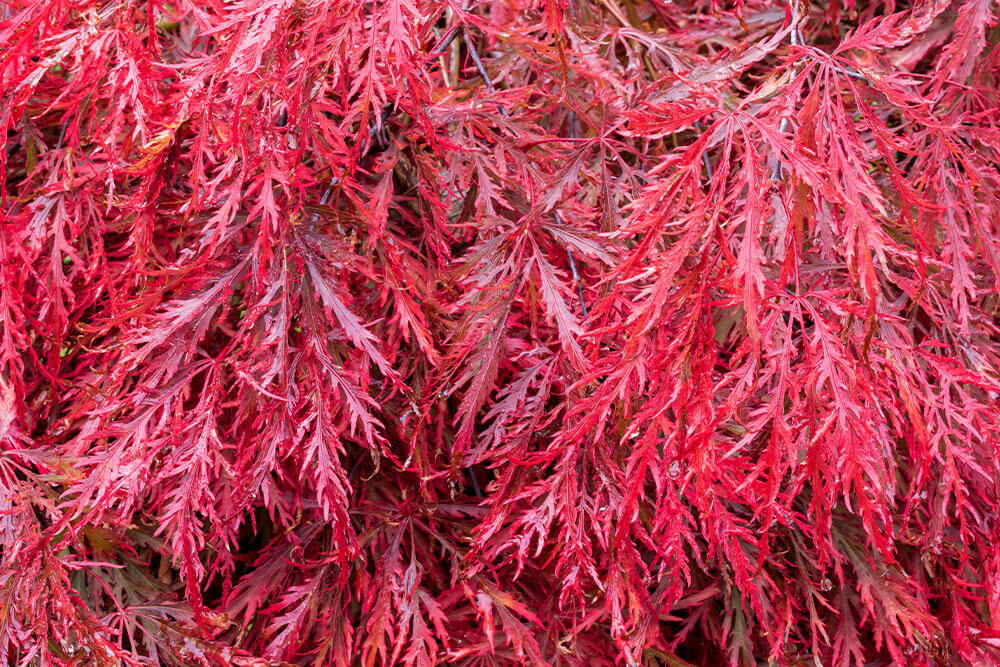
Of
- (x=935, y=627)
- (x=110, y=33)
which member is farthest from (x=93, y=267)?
(x=935, y=627)

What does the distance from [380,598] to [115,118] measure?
886 mm

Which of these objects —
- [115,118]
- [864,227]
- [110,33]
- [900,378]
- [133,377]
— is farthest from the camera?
[133,377]

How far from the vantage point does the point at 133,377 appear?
4.75 feet

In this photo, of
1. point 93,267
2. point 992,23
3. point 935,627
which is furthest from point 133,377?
point 992,23

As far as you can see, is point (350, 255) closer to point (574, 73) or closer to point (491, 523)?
point (491, 523)

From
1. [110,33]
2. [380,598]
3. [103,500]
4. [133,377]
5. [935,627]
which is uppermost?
[110,33]

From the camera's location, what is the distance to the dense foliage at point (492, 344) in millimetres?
882

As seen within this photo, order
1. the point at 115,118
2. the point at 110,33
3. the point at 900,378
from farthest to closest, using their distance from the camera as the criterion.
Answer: the point at 115,118 → the point at 110,33 → the point at 900,378

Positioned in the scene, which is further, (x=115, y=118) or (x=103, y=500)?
(x=115, y=118)

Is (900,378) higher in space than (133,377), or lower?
higher

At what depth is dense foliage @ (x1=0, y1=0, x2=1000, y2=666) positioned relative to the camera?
882 mm

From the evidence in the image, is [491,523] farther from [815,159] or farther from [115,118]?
[115,118]

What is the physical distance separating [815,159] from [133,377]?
1223 millimetres

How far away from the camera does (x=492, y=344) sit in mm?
1110
